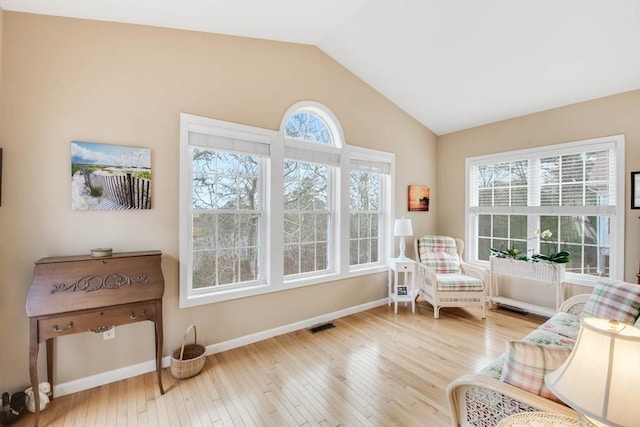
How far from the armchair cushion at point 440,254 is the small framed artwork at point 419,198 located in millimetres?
540

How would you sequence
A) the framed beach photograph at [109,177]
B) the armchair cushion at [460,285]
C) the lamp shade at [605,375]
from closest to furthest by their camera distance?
1. the lamp shade at [605,375]
2. the framed beach photograph at [109,177]
3. the armchair cushion at [460,285]

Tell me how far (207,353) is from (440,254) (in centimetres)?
333

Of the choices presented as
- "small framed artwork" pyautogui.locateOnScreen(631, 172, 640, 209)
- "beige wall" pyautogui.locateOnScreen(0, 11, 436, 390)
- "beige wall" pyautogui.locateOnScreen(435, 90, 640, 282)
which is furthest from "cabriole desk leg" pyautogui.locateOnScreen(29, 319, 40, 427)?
"small framed artwork" pyautogui.locateOnScreen(631, 172, 640, 209)

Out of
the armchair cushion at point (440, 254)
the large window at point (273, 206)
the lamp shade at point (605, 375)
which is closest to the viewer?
the lamp shade at point (605, 375)

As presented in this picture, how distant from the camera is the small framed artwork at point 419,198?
4.48 m

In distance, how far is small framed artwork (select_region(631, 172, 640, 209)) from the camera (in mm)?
3045

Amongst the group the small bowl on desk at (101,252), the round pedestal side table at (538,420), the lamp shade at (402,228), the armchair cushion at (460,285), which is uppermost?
the lamp shade at (402,228)

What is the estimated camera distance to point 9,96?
1989 millimetres

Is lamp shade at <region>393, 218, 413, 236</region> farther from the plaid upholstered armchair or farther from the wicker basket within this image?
the wicker basket

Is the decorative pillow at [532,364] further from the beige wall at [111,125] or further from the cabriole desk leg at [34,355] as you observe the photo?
the cabriole desk leg at [34,355]

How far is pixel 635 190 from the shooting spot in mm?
3059

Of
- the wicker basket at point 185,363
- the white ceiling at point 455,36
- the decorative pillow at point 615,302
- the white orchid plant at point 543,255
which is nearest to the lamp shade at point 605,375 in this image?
the decorative pillow at point 615,302

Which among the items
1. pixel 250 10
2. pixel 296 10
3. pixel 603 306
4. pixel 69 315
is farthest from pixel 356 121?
pixel 69 315

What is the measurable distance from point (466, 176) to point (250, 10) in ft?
12.2
